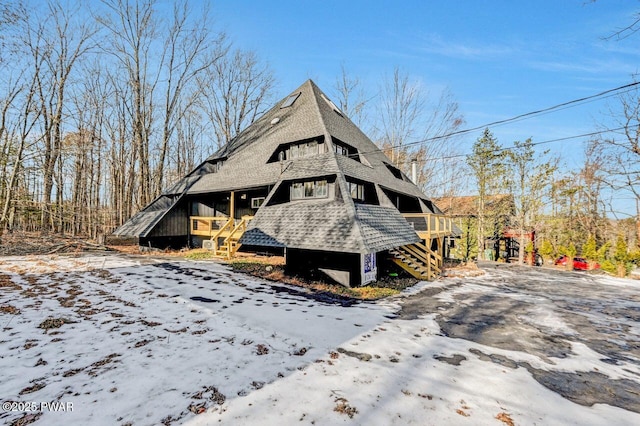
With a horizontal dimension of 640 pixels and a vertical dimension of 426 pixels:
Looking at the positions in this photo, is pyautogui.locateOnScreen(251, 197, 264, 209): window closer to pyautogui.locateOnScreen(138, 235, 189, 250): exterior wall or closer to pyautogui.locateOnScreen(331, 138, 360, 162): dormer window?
pyautogui.locateOnScreen(138, 235, 189, 250): exterior wall

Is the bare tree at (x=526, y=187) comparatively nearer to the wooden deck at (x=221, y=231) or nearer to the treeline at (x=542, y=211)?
the treeline at (x=542, y=211)

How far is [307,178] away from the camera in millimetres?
11531

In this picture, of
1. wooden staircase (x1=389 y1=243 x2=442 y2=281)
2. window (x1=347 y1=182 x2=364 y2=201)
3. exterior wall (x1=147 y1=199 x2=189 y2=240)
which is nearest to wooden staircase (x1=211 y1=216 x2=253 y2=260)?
exterior wall (x1=147 y1=199 x2=189 y2=240)

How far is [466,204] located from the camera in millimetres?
30672

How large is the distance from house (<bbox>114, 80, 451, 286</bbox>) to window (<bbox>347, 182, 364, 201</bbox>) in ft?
0.17

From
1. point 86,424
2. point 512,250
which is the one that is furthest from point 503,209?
point 86,424


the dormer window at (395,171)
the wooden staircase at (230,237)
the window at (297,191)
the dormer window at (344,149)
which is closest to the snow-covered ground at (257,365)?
the window at (297,191)

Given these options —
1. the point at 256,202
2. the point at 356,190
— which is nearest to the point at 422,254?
the point at 356,190

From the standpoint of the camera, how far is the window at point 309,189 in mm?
11321

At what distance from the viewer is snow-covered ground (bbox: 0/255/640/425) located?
9.78 feet

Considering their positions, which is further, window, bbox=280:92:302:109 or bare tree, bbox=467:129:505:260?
bare tree, bbox=467:129:505:260

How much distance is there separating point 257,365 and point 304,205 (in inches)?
300

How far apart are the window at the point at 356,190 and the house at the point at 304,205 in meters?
0.05

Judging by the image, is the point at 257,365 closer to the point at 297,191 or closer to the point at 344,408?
the point at 344,408
